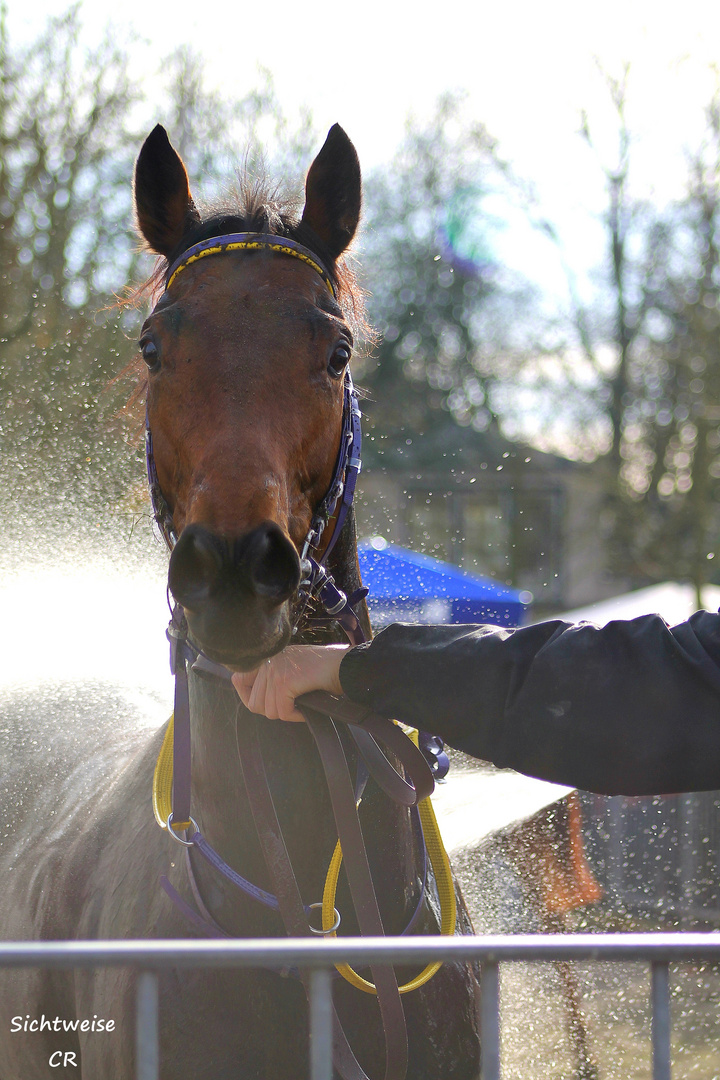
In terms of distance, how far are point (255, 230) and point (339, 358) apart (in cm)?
34

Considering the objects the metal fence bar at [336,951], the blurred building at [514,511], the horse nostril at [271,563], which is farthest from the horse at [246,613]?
the blurred building at [514,511]

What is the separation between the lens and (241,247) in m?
1.68

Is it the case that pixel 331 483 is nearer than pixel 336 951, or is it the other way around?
pixel 336 951

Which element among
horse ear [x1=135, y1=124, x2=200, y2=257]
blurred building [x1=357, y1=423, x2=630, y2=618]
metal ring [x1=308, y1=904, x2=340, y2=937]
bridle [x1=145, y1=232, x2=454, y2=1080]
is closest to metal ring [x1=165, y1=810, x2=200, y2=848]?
bridle [x1=145, y1=232, x2=454, y2=1080]

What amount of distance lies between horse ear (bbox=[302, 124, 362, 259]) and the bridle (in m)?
0.22

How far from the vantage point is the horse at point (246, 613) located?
4.32ft

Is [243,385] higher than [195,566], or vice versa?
[243,385]

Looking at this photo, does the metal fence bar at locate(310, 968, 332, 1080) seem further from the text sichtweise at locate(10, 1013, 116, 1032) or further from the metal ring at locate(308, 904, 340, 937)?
the text sichtweise at locate(10, 1013, 116, 1032)

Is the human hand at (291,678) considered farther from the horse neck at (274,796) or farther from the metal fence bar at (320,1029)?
the metal fence bar at (320,1029)

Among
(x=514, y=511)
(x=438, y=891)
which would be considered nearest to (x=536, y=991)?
(x=438, y=891)

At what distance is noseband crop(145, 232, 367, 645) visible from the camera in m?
1.62

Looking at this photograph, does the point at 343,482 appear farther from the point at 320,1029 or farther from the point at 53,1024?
the point at 53,1024

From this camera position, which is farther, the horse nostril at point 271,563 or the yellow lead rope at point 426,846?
the yellow lead rope at point 426,846

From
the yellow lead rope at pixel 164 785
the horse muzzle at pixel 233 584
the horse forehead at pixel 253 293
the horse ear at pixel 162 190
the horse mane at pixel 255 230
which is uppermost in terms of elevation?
the horse ear at pixel 162 190
